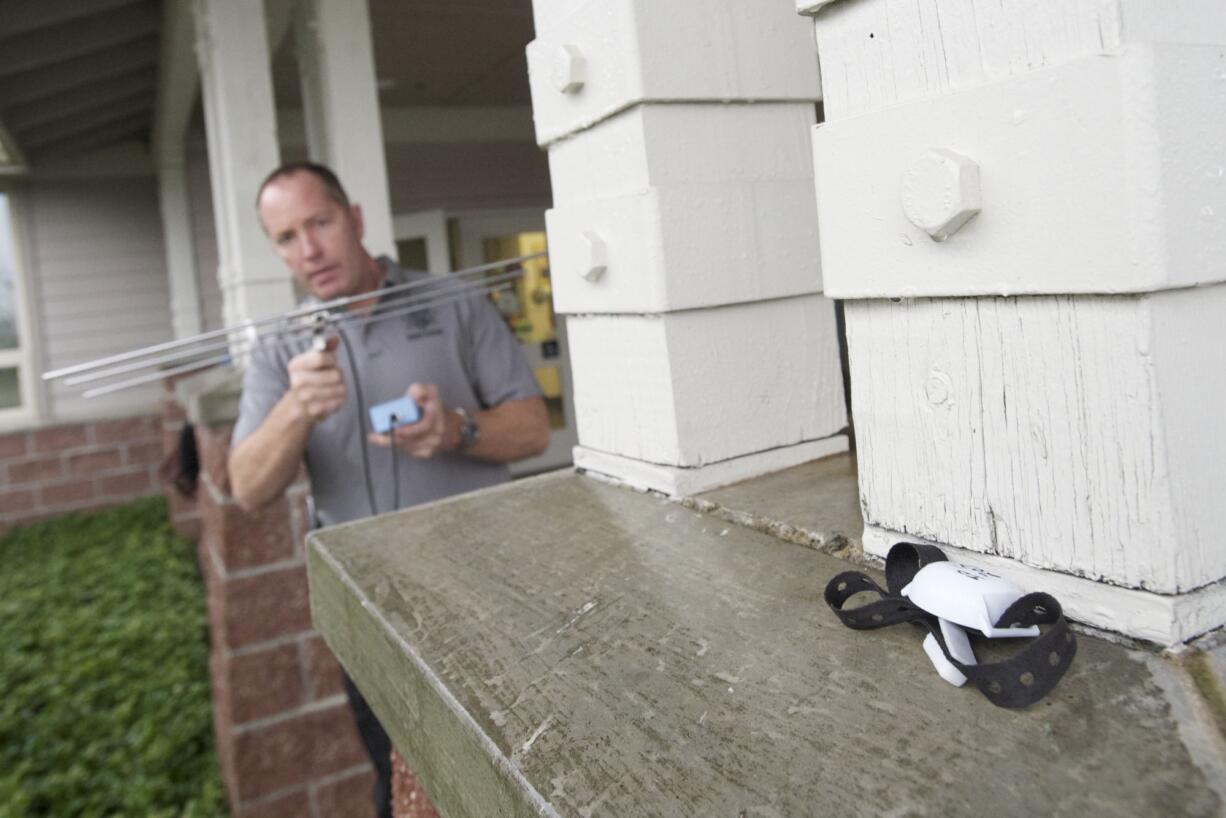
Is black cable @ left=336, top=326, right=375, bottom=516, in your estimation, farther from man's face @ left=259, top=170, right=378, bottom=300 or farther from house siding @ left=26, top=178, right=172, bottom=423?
house siding @ left=26, top=178, right=172, bottom=423

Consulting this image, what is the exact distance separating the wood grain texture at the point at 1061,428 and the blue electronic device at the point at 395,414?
1.61 m

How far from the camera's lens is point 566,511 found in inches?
42.8

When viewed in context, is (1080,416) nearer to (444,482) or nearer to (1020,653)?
(1020,653)

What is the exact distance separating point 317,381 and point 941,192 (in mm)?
1724

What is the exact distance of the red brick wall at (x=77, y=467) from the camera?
7340 millimetres

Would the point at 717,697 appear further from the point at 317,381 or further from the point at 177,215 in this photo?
the point at 177,215

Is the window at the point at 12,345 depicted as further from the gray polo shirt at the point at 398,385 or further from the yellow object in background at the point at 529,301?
the gray polo shirt at the point at 398,385

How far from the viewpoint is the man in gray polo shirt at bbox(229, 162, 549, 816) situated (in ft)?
7.85

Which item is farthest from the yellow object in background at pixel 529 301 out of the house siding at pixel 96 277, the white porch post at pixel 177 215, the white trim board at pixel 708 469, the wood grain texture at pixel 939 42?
the wood grain texture at pixel 939 42

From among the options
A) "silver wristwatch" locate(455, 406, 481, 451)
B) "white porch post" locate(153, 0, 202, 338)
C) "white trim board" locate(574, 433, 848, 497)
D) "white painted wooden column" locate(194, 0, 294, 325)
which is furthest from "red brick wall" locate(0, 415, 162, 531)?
"white trim board" locate(574, 433, 848, 497)

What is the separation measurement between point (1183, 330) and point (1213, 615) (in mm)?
193

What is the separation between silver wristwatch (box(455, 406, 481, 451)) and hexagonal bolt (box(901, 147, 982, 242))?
5.79 ft

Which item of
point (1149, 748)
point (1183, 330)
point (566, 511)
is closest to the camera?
point (1149, 748)

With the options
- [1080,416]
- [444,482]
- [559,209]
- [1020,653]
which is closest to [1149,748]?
[1020,653]
